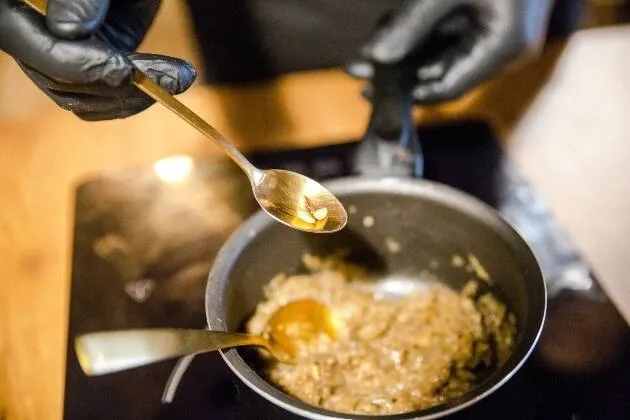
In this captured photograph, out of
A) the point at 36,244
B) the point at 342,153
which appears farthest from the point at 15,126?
the point at 342,153

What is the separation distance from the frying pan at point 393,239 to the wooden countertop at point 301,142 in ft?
0.54

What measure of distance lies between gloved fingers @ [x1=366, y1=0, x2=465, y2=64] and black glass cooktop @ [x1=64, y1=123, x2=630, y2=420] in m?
0.18

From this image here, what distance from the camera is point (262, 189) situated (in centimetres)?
71

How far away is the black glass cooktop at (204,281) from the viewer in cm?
71

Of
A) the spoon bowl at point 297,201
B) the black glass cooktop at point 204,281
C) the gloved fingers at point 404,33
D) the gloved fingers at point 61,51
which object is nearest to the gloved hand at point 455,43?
the gloved fingers at point 404,33

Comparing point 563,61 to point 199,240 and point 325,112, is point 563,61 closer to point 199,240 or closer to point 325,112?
point 325,112

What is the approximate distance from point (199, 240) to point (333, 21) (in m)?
0.44

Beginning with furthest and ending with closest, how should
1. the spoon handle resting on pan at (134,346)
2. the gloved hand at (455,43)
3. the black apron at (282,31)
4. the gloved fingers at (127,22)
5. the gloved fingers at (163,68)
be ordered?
the black apron at (282,31) < the gloved hand at (455,43) < the gloved fingers at (127,22) < the gloved fingers at (163,68) < the spoon handle resting on pan at (134,346)

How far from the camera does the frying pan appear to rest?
0.68 meters

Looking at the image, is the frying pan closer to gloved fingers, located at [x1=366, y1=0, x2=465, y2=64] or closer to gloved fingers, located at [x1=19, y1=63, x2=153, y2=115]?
gloved fingers, located at [x1=366, y1=0, x2=465, y2=64]

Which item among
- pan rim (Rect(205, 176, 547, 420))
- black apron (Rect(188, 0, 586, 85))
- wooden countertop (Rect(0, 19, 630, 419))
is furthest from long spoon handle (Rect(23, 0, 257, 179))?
→ black apron (Rect(188, 0, 586, 85))

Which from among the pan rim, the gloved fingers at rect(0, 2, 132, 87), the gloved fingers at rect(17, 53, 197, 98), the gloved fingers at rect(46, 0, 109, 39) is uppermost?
the gloved fingers at rect(46, 0, 109, 39)

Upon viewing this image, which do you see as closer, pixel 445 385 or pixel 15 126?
pixel 445 385

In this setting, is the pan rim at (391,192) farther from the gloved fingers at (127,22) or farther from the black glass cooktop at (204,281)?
the gloved fingers at (127,22)
